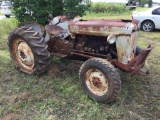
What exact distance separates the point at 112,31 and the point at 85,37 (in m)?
0.73

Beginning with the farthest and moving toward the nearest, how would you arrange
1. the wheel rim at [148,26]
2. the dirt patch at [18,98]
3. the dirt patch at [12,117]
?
the wheel rim at [148,26] < the dirt patch at [18,98] < the dirt patch at [12,117]

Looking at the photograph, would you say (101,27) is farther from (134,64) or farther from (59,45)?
(59,45)

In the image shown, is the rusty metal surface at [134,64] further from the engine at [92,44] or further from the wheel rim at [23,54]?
the wheel rim at [23,54]

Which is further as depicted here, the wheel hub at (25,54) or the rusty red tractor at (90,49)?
the wheel hub at (25,54)

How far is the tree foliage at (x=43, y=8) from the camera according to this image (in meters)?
7.11

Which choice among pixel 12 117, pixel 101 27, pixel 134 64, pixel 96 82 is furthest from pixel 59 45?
pixel 12 117

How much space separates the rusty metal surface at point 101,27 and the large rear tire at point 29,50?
2.33 feet

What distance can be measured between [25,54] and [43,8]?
254 centimetres

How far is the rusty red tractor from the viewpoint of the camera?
3.93 meters

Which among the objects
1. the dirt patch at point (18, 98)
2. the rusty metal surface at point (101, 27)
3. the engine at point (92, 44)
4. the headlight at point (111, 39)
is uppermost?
the rusty metal surface at point (101, 27)

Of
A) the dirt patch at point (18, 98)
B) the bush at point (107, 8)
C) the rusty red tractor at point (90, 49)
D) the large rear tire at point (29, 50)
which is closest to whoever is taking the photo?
the rusty red tractor at point (90, 49)

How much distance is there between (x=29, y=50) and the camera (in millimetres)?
4938

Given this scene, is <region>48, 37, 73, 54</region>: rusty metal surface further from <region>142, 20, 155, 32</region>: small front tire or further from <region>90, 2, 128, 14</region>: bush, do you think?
<region>90, 2, 128, 14</region>: bush

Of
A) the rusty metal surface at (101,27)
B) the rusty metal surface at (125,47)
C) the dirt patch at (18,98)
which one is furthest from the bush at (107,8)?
the dirt patch at (18,98)
